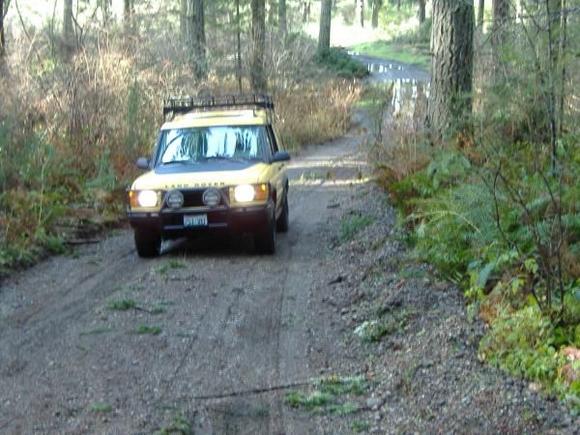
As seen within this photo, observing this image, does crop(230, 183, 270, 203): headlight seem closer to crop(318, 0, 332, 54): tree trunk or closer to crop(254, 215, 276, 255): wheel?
crop(254, 215, 276, 255): wheel

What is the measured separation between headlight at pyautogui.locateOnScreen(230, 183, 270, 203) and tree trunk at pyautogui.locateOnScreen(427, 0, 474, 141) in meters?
4.19

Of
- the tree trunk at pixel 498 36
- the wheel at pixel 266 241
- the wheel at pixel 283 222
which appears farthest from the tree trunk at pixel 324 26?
the wheel at pixel 266 241

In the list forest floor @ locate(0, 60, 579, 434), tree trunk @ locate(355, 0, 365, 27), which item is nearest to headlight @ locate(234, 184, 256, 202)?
forest floor @ locate(0, 60, 579, 434)

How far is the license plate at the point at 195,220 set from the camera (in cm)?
1273

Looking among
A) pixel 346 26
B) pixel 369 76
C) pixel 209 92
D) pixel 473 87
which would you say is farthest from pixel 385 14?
pixel 473 87

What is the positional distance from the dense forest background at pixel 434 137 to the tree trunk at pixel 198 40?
58mm

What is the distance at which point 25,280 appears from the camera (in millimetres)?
12203

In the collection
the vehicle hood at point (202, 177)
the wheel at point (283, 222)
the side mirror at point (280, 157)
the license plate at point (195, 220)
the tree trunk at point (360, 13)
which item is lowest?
the wheel at point (283, 222)

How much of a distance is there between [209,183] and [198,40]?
18441mm

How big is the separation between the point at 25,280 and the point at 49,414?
17.6 ft

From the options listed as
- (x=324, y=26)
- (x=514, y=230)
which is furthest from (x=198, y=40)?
(x=324, y=26)

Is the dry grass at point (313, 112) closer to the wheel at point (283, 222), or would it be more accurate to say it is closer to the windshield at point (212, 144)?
the wheel at point (283, 222)

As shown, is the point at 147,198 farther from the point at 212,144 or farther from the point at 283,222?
the point at 283,222

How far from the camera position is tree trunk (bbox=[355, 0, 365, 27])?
293 ft
